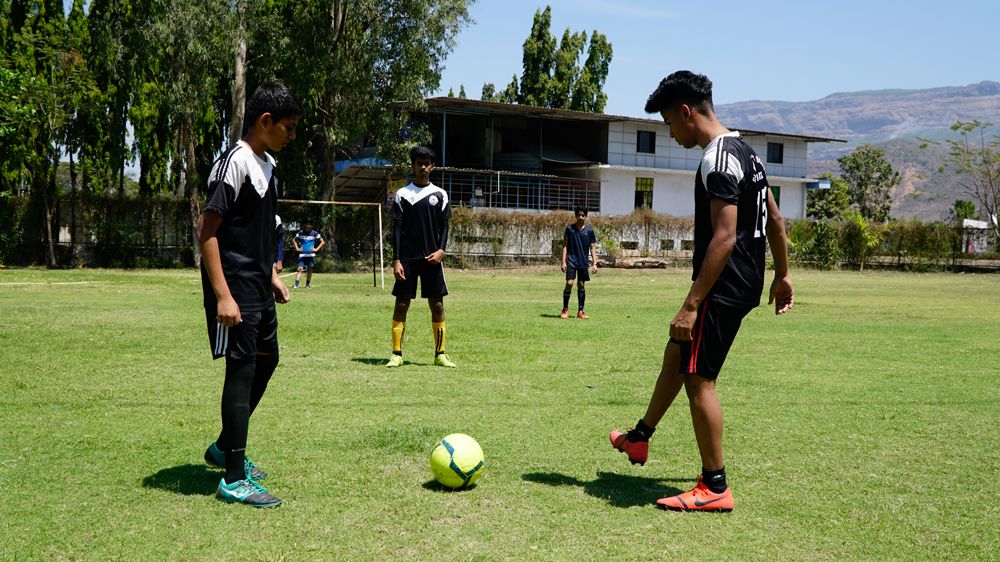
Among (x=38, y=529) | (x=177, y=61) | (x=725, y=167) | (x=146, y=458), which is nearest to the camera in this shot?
(x=38, y=529)

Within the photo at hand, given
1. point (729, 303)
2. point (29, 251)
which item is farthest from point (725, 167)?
point (29, 251)

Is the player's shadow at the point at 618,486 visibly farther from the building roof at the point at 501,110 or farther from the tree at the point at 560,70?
the tree at the point at 560,70

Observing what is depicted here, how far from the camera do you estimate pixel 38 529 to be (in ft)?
13.8

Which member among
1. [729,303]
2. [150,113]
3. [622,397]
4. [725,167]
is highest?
[150,113]

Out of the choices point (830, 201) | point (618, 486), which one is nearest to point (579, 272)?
point (618, 486)

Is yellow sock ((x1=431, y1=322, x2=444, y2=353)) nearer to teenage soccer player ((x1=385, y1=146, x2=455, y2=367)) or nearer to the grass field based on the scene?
teenage soccer player ((x1=385, y1=146, x2=455, y2=367))

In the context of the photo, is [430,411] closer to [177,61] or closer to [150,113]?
[177,61]

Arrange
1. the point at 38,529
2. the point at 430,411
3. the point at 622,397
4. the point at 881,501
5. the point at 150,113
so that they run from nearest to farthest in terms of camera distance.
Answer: the point at 38,529
the point at 881,501
the point at 430,411
the point at 622,397
the point at 150,113

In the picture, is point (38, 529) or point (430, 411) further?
point (430, 411)

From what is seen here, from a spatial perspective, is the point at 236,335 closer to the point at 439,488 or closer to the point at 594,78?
the point at 439,488

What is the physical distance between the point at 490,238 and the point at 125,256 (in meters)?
14.6

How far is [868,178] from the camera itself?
311ft

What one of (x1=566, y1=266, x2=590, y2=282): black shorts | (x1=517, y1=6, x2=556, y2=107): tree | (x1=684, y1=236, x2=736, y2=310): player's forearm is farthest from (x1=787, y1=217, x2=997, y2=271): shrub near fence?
(x1=684, y1=236, x2=736, y2=310): player's forearm

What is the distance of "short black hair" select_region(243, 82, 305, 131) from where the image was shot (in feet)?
15.7
